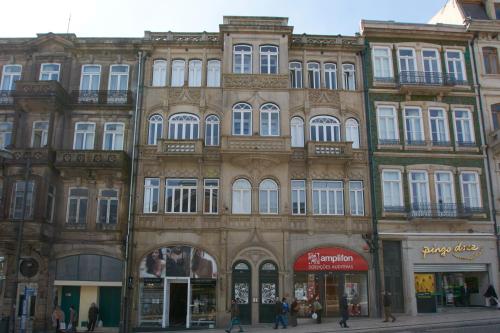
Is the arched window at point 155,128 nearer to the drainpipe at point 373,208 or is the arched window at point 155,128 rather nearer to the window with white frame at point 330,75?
the window with white frame at point 330,75

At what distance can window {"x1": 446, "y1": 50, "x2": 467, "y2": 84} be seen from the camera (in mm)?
30719

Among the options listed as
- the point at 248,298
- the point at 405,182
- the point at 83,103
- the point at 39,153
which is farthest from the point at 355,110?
the point at 39,153

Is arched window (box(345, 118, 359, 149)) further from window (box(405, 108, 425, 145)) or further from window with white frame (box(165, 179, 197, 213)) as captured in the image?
window with white frame (box(165, 179, 197, 213))

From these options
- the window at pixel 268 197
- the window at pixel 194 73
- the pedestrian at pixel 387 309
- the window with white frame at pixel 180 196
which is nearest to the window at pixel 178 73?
the window at pixel 194 73

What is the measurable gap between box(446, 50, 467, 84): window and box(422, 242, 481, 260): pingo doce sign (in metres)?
10.9

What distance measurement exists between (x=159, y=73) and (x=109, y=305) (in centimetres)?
1496

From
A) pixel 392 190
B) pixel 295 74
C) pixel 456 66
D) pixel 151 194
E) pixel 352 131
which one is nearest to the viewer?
pixel 151 194

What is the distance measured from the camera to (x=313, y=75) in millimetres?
30578

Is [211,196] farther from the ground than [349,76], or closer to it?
closer to it

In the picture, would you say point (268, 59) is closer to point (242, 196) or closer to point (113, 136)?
point (242, 196)

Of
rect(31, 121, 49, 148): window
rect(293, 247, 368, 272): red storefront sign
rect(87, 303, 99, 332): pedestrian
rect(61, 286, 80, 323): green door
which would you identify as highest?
rect(31, 121, 49, 148): window

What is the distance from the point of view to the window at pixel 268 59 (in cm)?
2988

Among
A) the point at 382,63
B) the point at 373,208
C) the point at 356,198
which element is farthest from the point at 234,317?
the point at 382,63

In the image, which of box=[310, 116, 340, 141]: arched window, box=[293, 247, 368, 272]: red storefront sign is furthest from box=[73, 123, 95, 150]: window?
box=[293, 247, 368, 272]: red storefront sign
